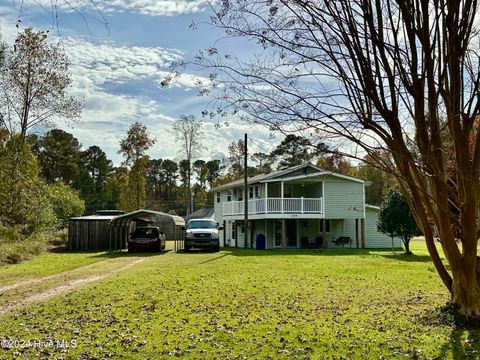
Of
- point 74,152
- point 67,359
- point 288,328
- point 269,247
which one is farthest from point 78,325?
point 74,152

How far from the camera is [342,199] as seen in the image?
98.7 feet

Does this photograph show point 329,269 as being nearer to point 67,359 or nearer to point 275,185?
point 67,359

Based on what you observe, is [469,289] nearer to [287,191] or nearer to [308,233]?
[308,233]

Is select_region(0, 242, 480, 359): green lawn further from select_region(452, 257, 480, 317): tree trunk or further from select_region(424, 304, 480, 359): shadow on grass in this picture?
select_region(452, 257, 480, 317): tree trunk

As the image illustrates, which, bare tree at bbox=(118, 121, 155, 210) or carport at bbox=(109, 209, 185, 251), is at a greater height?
bare tree at bbox=(118, 121, 155, 210)

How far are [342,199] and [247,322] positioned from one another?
78.6 feet

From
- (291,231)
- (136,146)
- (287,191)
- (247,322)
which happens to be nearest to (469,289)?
(247,322)

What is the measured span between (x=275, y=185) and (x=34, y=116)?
52.7 feet

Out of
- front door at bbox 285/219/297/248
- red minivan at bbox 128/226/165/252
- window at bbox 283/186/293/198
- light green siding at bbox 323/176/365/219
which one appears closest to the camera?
red minivan at bbox 128/226/165/252

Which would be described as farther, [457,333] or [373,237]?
[373,237]

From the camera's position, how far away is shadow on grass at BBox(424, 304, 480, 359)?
17.6 feet

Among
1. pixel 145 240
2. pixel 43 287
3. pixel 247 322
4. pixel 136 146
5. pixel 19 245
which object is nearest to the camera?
pixel 247 322

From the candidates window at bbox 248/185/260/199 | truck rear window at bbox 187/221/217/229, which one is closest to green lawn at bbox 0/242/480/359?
truck rear window at bbox 187/221/217/229

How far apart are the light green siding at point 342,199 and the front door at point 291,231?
2.81 meters
